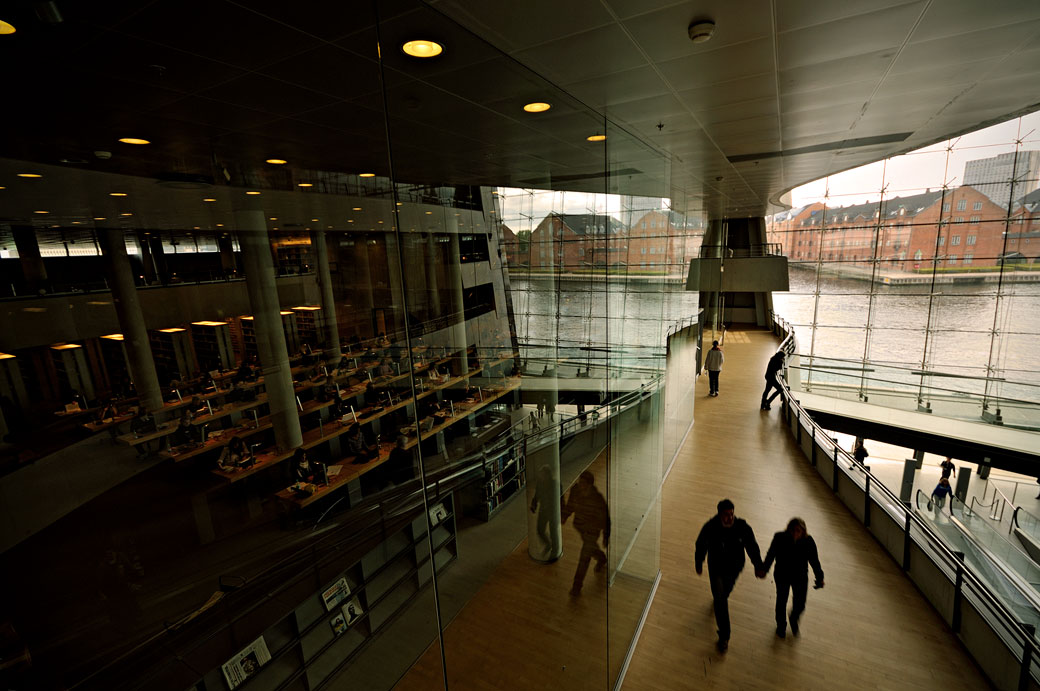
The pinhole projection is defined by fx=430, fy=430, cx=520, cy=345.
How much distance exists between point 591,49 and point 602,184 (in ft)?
4.36

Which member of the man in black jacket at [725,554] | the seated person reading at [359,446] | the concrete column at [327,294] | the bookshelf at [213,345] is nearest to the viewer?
the bookshelf at [213,345]

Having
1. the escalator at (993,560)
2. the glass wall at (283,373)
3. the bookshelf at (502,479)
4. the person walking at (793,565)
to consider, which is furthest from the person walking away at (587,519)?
the escalator at (993,560)

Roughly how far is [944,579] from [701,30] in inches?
197

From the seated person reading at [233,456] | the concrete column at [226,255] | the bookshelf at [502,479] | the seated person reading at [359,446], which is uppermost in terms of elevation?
the concrete column at [226,255]

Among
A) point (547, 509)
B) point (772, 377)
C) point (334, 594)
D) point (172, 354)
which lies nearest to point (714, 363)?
point (772, 377)

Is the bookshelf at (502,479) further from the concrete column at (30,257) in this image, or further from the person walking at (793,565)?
the person walking at (793,565)

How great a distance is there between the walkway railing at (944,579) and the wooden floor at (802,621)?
130mm

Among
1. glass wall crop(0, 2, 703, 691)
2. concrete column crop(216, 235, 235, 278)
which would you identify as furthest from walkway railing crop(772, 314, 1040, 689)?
concrete column crop(216, 235, 235, 278)

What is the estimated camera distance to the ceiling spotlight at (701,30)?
2.15 metres

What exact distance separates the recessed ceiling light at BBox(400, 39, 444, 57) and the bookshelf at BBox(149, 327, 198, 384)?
1.60 m

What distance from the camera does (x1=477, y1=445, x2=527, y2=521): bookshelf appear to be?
2.34m

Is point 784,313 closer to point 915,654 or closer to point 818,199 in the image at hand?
point 818,199

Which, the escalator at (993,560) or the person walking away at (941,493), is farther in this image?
the person walking away at (941,493)

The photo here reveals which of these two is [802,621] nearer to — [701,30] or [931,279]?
[701,30]
